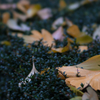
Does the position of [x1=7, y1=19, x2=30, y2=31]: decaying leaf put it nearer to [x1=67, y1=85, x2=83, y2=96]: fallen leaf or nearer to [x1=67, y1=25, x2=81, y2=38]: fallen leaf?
[x1=67, y1=25, x2=81, y2=38]: fallen leaf

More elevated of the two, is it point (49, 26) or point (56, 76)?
point (49, 26)

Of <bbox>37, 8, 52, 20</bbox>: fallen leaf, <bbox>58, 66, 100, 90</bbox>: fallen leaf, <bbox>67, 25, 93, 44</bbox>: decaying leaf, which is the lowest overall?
<bbox>58, 66, 100, 90</bbox>: fallen leaf

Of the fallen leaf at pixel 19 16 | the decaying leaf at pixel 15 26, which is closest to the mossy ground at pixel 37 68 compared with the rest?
the decaying leaf at pixel 15 26

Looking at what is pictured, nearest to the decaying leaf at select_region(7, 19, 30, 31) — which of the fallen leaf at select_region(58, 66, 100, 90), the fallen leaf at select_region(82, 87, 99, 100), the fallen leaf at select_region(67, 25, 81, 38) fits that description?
the fallen leaf at select_region(67, 25, 81, 38)

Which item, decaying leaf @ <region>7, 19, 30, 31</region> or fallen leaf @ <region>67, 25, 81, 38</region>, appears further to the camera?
decaying leaf @ <region>7, 19, 30, 31</region>

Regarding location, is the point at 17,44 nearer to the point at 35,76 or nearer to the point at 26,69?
the point at 26,69

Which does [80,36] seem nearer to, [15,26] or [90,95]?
[90,95]

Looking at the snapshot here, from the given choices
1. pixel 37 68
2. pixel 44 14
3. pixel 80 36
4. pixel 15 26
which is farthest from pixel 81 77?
pixel 44 14

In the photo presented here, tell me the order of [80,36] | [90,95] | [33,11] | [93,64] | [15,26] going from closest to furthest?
[90,95] → [93,64] → [80,36] → [15,26] → [33,11]

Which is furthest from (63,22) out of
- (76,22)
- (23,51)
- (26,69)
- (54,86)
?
(54,86)

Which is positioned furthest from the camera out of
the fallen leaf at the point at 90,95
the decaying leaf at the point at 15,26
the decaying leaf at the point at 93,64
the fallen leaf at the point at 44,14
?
the fallen leaf at the point at 44,14

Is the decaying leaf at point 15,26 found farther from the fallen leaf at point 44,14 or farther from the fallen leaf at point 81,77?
the fallen leaf at point 81,77
